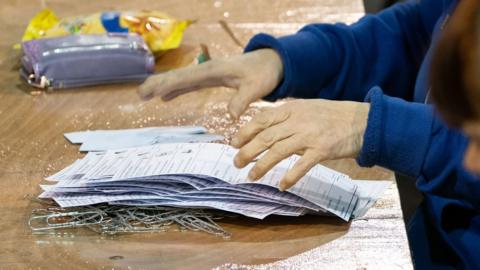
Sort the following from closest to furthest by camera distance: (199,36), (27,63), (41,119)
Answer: (41,119)
(27,63)
(199,36)

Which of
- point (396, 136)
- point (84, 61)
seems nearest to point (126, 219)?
point (396, 136)

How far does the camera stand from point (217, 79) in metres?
1.18

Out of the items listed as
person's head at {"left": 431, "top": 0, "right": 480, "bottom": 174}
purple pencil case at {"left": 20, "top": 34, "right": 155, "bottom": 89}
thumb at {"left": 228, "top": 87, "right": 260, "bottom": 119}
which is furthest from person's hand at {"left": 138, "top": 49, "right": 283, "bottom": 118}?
person's head at {"left": 431, "top": 0, "right": 480, "bottom": 174}

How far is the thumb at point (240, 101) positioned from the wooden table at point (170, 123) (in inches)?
1.7

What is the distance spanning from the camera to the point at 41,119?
4.00 ft

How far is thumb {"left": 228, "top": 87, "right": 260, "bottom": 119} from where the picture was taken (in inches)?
44.4

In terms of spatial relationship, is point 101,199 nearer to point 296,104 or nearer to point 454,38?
point 296,104

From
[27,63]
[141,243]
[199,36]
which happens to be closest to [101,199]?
[141,243]

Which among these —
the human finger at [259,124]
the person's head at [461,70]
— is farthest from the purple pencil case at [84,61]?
the person's head at [461,70]

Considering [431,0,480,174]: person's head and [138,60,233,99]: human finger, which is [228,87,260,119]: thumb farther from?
[431,0,480,174]: person's head

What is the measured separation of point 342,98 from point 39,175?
1.66 ft

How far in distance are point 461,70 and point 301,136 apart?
1.84 ft

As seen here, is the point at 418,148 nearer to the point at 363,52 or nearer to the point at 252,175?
the point at 252,175

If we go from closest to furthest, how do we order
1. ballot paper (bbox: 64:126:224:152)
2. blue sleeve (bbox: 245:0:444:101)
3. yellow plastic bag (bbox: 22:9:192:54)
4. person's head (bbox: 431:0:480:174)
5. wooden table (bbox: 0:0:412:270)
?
person's head (bbox: 431:0:480:174) < wooden table (bbox: 0:0:412:270) < ballot paper (bbox: 64:126:224:152) < blue sleeve (bbox: 245:0:444:101) < yellow plastic bag (bbox: 22:9:192:54)
